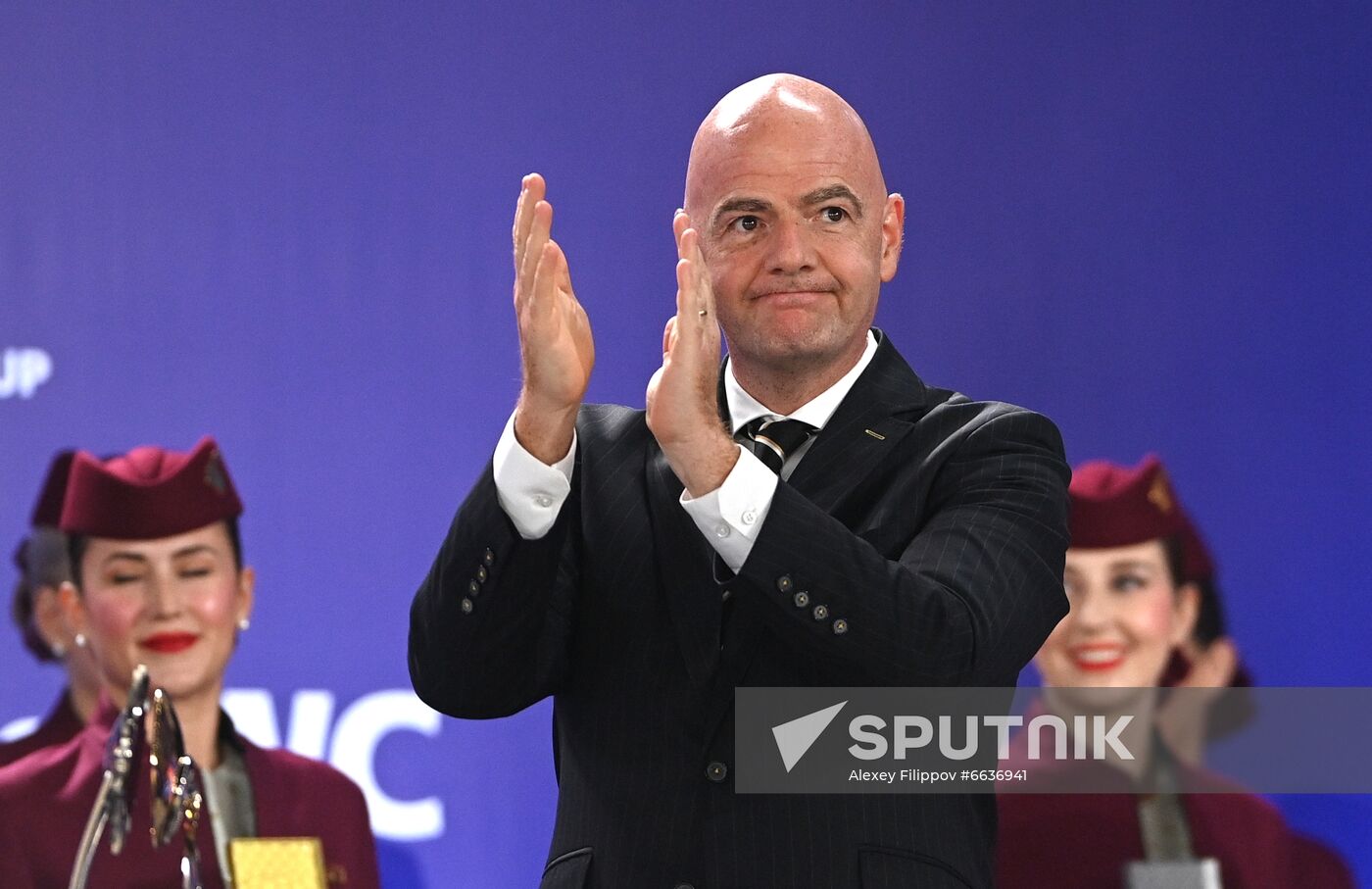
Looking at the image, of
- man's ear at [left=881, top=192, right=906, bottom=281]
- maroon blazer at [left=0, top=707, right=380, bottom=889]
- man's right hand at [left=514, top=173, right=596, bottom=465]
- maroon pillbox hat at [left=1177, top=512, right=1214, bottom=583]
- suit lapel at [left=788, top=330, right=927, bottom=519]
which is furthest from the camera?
maroon pillbox hat at [left=1177, top=512, right=1214, bottom=583]

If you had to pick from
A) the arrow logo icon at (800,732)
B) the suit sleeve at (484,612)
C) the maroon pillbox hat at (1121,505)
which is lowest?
the arrow logo icon at (800,732)

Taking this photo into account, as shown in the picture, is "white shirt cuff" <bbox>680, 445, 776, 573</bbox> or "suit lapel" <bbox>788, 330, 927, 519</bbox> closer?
"white shirt cuff" <bbox>680, 445, 776, 573</bbox>

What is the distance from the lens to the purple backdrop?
3.50 m

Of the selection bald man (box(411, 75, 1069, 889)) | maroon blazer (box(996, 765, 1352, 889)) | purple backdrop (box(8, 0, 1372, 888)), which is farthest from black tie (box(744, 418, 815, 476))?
maroon blazer (box(996, 765, 1352, 889))

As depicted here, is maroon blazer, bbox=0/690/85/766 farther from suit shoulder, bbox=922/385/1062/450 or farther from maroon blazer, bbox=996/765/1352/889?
suit shoulder, bbox=922/385/1062/450

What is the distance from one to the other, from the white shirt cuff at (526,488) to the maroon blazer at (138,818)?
1.81 meters

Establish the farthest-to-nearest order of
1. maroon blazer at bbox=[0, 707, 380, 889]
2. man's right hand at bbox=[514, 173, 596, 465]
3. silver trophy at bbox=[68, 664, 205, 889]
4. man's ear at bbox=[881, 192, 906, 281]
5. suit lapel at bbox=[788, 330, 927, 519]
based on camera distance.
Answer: maroon blazer at bbox=[0, 707, 380, 889] < man's ear at bbox=[881, 192, 906, 281] < suit lapel at bbox=[788, 330, 927, 519] < man's right hand at bbox=[514, 173, 596, 465] < silver trophy at bbox=[68, 664, 205, 889]

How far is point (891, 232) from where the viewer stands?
229 cm

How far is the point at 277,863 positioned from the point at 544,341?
2100 millimetres

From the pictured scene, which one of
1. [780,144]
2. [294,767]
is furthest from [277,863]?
[780,144]

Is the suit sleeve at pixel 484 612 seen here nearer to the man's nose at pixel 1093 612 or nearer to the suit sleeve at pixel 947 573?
the suit sleeve at pixel 947 573

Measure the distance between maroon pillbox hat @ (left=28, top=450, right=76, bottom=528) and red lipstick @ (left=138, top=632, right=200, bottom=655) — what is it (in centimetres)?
32

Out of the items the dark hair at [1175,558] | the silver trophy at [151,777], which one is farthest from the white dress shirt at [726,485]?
the dark hair at [1175,558]

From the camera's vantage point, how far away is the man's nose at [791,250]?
2.06 m
